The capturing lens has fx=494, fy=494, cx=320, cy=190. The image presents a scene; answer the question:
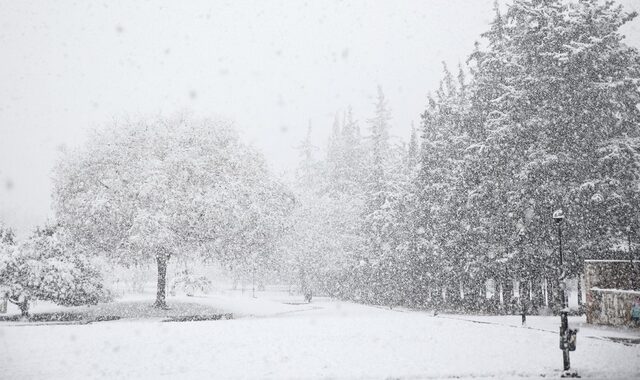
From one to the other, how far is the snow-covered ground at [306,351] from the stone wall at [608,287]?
2.57ft

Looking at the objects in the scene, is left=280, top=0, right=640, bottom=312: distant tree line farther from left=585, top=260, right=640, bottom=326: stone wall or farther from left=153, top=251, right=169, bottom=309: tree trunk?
left=153, top=251, right=169, bottom=309: tree trunk

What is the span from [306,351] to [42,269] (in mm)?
18607

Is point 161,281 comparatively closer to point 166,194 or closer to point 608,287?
point 166,194

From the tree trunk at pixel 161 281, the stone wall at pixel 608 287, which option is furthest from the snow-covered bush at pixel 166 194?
the stone wall at pixel 608 287

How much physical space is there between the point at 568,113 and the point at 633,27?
30.8 ft

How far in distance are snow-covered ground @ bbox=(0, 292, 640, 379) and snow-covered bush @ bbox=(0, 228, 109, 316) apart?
6.02 meters

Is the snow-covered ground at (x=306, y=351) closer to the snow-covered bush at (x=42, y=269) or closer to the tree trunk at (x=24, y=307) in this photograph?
the snow-covered bush at (x=42, y=269)

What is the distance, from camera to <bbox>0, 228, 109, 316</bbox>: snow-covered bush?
1067 inches

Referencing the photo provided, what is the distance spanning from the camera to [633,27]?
30.1 m

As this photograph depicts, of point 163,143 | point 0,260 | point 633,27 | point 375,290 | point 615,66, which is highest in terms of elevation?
point 633,27

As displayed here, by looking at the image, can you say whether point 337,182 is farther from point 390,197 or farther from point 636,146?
point 636,146

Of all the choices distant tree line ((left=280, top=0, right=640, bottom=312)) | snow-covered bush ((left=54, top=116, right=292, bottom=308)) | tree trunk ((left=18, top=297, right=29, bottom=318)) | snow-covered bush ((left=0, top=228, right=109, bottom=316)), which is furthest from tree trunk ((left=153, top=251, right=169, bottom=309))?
distant tree line ((left=280, top=0, right=640, bottom=312))

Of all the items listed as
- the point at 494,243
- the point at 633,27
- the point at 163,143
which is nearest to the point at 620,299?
the point at 494,243

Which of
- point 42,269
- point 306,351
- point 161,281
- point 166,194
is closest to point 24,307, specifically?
point 42,269
